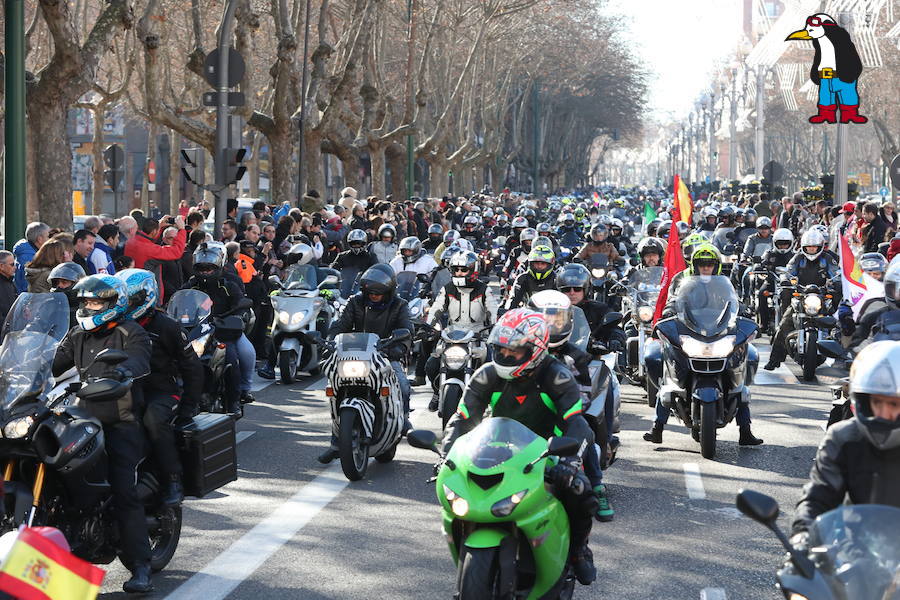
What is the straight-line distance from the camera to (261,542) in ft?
28.3

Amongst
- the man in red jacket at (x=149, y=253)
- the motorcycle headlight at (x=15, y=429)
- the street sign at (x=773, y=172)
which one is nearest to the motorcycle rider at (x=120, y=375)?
the motorcycle headlight at (x=15, y=429)

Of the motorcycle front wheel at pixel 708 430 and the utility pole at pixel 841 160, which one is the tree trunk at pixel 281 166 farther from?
the motorcycle front wheel at pixel 708 430

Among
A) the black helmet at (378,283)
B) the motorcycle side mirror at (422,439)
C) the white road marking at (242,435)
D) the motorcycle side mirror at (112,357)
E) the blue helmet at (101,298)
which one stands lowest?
the white road marking at (242,435)

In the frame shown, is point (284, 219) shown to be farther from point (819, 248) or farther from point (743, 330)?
point (743, 330)

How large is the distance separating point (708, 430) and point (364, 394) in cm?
251

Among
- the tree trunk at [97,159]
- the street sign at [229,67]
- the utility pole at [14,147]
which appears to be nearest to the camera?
the utility pole at [14,147]

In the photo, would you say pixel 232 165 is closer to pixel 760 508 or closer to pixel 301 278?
pixel 301 278

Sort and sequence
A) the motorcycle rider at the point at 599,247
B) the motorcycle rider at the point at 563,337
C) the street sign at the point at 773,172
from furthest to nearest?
the street sign at the point at 773,172 < the motorcycle rider at the point at 599,247 < the motorcycle rider at the point at 563,337

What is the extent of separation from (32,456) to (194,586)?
127 centimetres

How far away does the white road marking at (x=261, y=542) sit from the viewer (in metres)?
7.53

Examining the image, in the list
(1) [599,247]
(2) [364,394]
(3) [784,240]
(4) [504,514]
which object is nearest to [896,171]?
(3) [784,240]

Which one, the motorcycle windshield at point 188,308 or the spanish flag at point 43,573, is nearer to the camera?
the spanish flag at point 43,573

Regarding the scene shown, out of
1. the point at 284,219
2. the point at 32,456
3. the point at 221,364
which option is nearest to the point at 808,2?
the point at 284,219

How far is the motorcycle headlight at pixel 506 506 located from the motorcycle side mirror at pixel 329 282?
1152cm
